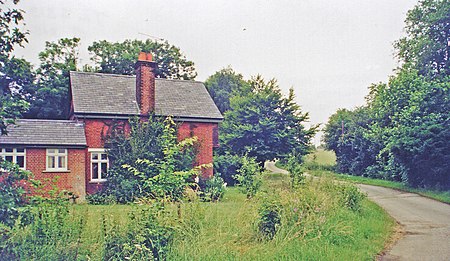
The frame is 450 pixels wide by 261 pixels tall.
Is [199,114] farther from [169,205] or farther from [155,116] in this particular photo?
[169,205]

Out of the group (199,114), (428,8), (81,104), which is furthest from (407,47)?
(81,104)

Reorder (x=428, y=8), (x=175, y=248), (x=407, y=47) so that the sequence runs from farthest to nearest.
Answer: (x=407, y=47) → (x=428, y=8) → (x=175, y=248)

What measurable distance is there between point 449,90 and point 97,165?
18.1 m

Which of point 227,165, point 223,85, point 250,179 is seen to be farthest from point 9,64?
point 223,85

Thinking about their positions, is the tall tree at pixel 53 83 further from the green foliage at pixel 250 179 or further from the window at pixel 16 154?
the green foliage at pixel 250 179

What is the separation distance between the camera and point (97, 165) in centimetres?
2184

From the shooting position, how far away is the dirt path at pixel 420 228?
8.39m

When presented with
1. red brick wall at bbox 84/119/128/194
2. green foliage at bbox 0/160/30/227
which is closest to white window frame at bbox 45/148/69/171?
red brick wall at bbox 84/119/128/194

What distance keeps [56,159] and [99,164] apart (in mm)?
2338

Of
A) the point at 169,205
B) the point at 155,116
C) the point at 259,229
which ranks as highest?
the point at 155,116

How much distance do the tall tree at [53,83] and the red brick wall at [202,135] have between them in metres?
10.0

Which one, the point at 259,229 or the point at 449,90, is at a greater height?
the point at 449,90

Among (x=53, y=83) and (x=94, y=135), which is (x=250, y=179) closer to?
(x=94, y=135)

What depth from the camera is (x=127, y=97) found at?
2412cm
